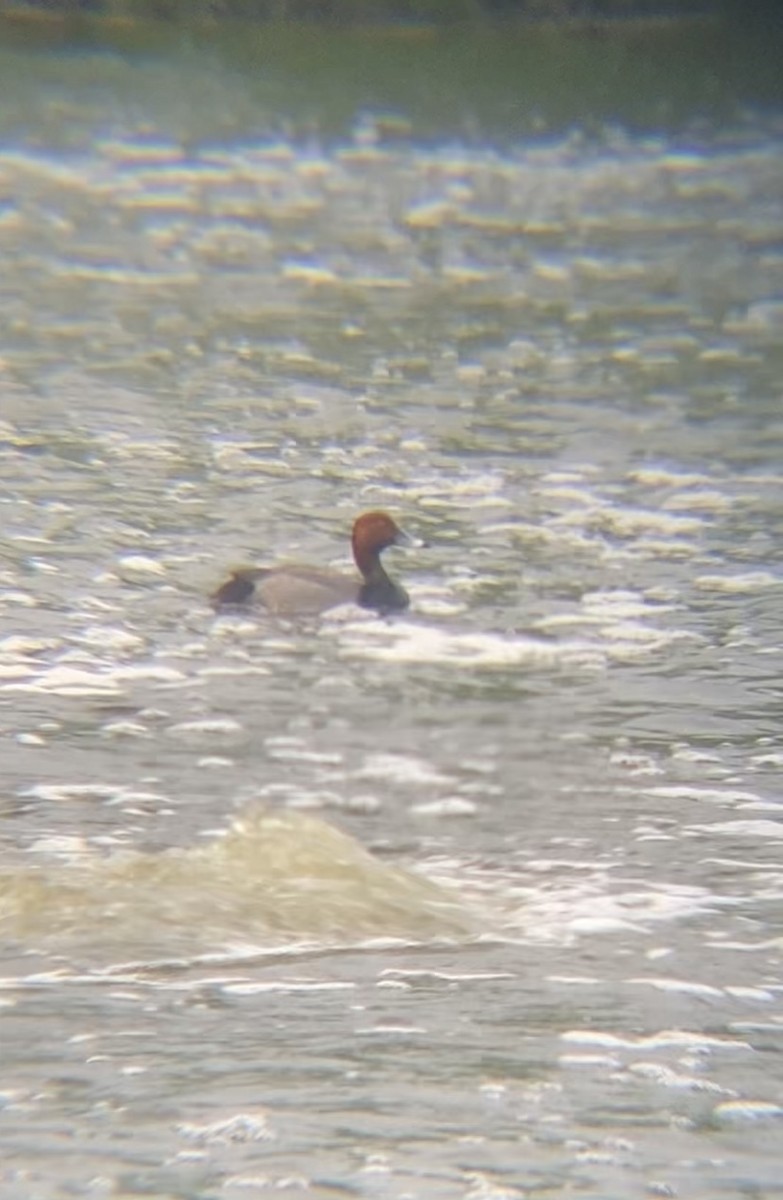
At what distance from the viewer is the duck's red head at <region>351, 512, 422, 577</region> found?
26.0 ft

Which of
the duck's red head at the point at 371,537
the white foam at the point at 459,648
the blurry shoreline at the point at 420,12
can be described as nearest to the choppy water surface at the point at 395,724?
the white foam at the point at 459,648

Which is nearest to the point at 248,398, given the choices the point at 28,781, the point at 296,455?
the point at 296,455

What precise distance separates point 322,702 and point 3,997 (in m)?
2.59

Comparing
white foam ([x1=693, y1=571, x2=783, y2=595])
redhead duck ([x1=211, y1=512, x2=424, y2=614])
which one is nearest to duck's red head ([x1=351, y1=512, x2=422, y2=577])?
redhead duck ([x1=211, y1=512, x2=424, y2=614])

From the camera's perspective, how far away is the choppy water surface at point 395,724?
3.90m

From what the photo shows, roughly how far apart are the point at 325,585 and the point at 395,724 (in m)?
1.17

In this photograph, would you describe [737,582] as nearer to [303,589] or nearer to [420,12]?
[303,589]

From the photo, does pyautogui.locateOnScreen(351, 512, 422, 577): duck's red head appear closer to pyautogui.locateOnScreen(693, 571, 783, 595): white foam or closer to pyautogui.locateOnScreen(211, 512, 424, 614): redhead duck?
pyautogui.locateOnScreen(211, 512, 424, 614): redhead duck

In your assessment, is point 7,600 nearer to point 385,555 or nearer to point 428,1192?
point 385,555

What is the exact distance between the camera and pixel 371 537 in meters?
8.00

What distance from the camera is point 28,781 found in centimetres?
596

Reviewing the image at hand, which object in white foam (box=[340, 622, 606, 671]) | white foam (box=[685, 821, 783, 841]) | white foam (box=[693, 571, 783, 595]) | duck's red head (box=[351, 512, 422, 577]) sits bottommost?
white foam (box=[685, 821, 783, 841])

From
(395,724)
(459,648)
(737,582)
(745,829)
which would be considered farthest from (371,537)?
(745,829)

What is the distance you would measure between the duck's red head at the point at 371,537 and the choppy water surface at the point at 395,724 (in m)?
0.27
